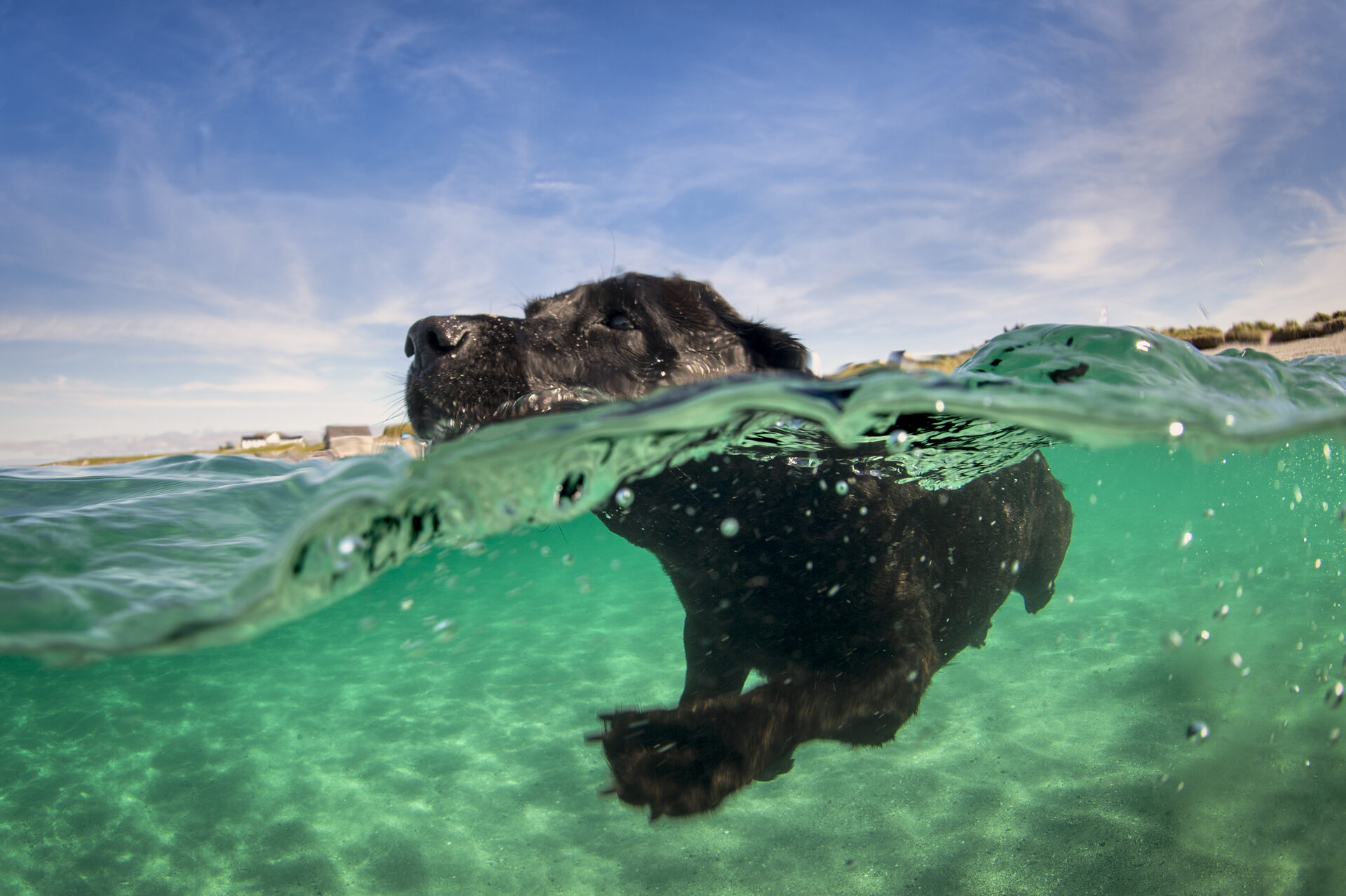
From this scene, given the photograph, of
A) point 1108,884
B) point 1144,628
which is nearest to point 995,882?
point 1108,884

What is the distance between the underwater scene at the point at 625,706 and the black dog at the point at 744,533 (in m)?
0.14

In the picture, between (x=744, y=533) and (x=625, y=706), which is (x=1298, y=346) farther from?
(x=625, y=706)

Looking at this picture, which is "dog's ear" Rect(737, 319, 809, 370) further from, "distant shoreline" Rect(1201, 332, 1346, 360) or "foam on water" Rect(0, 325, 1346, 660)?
"distant shoreline" Rect(1201, 332, 1346, 360)

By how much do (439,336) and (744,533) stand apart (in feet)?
6.61

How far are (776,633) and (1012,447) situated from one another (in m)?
2.24

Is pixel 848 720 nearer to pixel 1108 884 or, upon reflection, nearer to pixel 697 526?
pixel 697 526

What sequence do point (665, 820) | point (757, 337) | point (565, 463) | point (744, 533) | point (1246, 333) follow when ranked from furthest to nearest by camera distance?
point (1246, 333), point (665, 820), point (757, 337), point (744, 533), point (565, 463)

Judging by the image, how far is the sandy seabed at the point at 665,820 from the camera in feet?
13.8

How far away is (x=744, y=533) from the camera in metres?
3.78

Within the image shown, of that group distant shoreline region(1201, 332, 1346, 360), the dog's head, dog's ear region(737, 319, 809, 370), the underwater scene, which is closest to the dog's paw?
the underwater scene

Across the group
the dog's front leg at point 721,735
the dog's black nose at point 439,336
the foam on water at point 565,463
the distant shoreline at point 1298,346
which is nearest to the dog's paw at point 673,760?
the dog's front leg at point 721,735

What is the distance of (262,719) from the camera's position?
349 inches

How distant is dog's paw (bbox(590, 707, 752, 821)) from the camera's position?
2.73m

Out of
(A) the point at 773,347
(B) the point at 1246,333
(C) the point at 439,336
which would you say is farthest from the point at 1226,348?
(C) the point at 439,336
